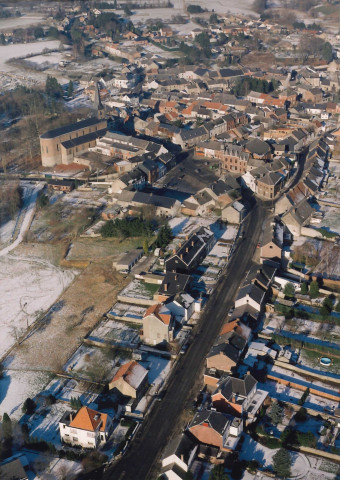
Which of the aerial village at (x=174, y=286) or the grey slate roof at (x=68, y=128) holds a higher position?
the grey slate roof at (x=68, y=128)

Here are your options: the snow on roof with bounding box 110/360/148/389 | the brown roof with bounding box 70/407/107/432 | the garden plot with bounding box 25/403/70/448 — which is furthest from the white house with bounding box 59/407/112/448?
the snow on roof with bounding box 110/360/148/389

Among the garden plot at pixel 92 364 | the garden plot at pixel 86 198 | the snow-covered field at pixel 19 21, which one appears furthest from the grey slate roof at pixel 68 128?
the snow-covered field at pixel 19 21

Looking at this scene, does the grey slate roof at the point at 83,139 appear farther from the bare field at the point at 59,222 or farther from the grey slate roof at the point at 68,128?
the bare field at the point at 59,222

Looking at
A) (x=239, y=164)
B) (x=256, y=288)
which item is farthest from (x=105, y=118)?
(x=256, y=288)

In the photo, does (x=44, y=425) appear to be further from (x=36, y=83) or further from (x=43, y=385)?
(x=36, y=83)

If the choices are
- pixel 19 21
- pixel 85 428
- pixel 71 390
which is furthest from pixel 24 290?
pixel 19 21
